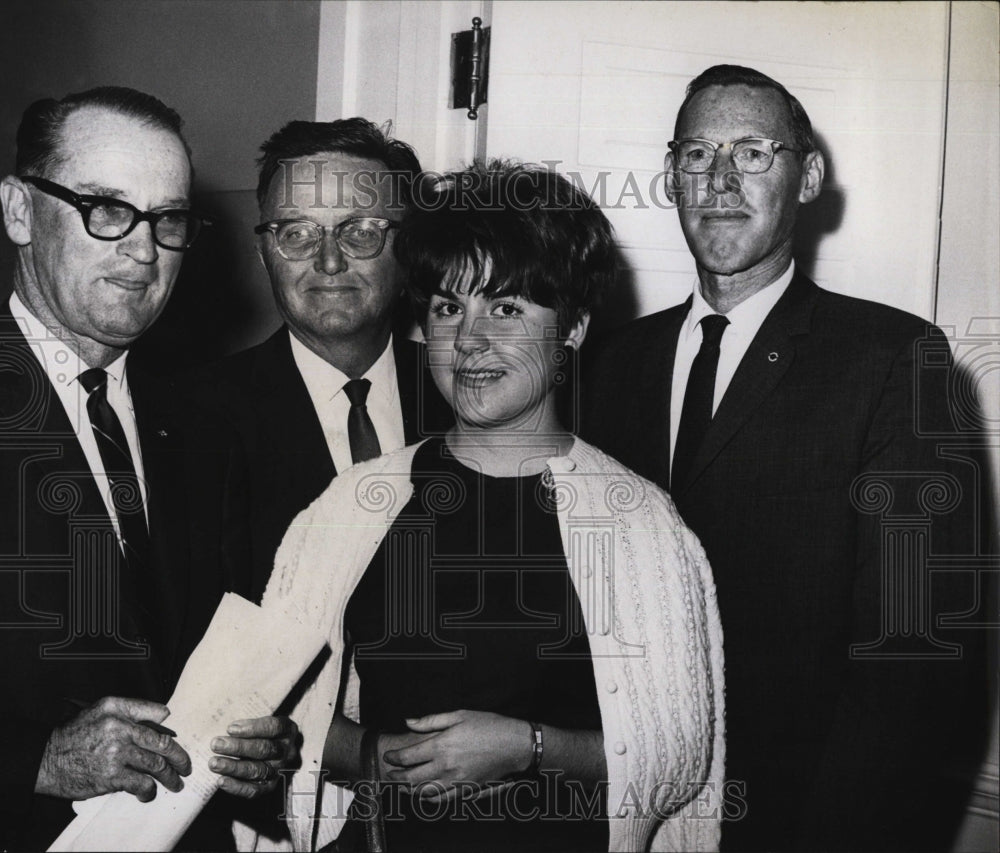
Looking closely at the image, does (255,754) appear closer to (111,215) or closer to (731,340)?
(111,215)

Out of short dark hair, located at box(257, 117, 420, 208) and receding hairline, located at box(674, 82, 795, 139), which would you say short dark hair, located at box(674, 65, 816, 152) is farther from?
short dark hair, located at box(257, 117, 420, 208)

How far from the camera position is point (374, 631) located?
4.60ft

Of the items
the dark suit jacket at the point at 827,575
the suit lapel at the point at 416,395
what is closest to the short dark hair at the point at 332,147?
the suit lapel at the point at 416,395

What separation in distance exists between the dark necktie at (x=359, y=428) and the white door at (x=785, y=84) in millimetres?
443

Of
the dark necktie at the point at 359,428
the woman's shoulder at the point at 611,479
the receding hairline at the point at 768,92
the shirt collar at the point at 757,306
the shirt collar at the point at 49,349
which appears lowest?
the woman's shoulder at the point at 611,479

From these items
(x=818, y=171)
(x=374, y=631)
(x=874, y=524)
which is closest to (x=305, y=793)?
(x=374, y=631)

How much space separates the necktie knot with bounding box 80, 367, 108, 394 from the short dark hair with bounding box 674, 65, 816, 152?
85 centimetres

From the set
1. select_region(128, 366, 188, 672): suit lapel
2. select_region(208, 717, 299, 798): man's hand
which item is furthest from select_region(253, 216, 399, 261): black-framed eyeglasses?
select_region(208, 717, 299, 798): man's hand

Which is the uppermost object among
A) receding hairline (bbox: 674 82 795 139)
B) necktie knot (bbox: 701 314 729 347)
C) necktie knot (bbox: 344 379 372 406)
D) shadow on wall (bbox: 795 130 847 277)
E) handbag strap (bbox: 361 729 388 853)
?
receding hairline (bbox: 674 82 795 139)

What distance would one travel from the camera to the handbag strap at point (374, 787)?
1385 mm

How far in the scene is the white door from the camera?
5.63 feet

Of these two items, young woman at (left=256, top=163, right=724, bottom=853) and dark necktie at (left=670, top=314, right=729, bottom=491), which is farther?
dark necktie at (left=670, top=314, right=729, bottom=491)

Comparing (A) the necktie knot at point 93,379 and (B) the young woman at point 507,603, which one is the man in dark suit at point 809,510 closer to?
(B) the young woman at point 507,603

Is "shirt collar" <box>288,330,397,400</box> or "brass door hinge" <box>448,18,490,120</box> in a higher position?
"brass door hinge" <box>448,18,490,120</box>
